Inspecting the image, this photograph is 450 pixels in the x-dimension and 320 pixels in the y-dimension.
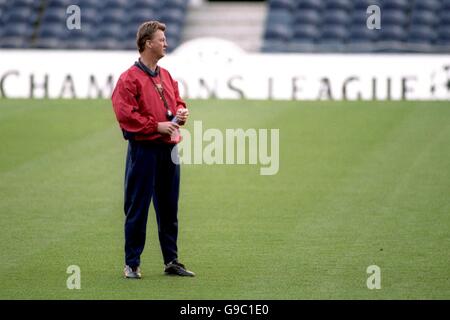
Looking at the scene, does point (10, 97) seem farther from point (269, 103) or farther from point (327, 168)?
point (327, 168)

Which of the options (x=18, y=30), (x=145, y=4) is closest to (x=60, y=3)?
(x=18, y=30)

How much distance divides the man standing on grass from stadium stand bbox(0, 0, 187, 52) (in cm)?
1631

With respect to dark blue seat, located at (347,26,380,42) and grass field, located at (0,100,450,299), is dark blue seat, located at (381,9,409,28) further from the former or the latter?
grass field, located at (0,100,450,299)

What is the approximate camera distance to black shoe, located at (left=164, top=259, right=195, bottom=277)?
9461 mm

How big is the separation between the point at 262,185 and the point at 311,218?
2274 mm

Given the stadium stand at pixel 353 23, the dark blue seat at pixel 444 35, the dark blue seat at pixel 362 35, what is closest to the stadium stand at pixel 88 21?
the stadium stand at pixel 353 23

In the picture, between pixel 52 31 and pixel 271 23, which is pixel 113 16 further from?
pixel 271 23

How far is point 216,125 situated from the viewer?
60.1ft

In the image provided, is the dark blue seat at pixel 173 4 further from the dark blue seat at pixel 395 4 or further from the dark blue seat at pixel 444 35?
the dark blue seat at pixel 444 35

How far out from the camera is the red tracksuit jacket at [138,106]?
9031 millimetres

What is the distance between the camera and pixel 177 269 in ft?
31.1

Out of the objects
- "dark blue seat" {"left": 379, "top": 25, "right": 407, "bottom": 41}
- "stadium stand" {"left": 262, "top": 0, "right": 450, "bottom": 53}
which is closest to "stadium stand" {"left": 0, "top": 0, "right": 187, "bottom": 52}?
"stadium stand" {"left": 262, "top": 0, "right": 450, "bottom": 53}

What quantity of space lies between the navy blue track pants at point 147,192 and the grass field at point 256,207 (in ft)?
1.03

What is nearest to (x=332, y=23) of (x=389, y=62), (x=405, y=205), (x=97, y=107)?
(x=389, y=62)
